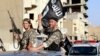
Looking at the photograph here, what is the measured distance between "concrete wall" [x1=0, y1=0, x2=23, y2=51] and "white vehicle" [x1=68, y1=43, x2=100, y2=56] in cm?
849

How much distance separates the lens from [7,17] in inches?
1287

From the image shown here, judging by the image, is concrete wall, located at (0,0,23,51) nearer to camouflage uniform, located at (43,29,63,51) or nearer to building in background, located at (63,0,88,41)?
camouflage uniform, located at (43,29,63,51)

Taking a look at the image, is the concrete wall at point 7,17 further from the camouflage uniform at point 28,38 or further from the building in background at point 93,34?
the building in background at point 93,34

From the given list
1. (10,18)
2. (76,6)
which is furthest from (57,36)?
(76,6)

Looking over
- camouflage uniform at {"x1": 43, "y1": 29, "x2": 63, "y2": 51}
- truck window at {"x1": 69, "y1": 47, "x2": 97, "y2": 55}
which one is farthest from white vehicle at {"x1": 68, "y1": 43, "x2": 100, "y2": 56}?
camouflage uniform at {"x1": 43, "y1": 29, "x2": 63, "y2": 51}

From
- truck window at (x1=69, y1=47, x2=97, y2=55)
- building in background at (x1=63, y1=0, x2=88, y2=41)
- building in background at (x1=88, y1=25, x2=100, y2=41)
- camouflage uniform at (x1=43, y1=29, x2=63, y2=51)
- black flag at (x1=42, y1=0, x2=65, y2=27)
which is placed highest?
camouflage uniform at (x1=43, y1=29, x2=63, y2=51)

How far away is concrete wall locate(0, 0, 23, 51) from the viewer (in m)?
32.4

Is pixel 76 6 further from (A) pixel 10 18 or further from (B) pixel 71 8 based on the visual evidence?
(A) pixel 10 18

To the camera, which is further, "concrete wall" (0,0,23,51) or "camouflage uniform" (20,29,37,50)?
"concrete wall" (0,0,23,51)

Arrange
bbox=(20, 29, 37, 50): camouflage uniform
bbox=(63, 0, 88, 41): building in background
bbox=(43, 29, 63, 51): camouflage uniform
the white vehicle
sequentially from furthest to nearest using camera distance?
bbox=(63, 0, 88, 41): building in background → the white vehicle → bbox=(20, 29, 37, 50): camouflage uniform → bbox=(43, 29, 63, 51): camouflage uniform

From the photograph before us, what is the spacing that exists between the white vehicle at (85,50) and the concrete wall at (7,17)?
27.9ft

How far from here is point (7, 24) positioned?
32.0 metres

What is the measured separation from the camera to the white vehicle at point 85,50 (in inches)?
915

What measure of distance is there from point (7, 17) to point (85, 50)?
10629 mm
